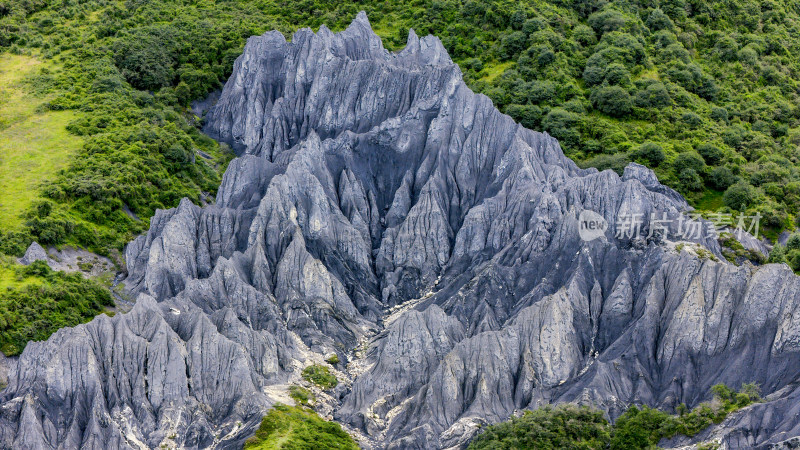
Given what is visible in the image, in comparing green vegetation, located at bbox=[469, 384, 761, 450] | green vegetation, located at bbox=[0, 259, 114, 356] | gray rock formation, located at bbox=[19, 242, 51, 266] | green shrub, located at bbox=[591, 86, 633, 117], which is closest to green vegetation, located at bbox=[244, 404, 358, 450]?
green vegetation, located at bbox=[469, 384, 761, 450]

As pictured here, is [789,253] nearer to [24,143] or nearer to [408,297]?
[408,297]

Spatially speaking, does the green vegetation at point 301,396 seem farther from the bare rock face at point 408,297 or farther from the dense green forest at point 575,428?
the dense green forest at point 575,428

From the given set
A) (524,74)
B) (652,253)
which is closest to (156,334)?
(652,253)

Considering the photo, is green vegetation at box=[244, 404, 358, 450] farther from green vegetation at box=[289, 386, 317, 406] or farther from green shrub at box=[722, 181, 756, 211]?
green shrub at box=[722, 181, 756, 211]

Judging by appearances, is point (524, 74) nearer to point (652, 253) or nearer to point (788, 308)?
point (652, 253)

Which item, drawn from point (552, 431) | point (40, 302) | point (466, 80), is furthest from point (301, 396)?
point (466, 80)

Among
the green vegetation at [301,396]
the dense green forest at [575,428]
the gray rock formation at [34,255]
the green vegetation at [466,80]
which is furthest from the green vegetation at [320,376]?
the gray rock formation at [34,255]
